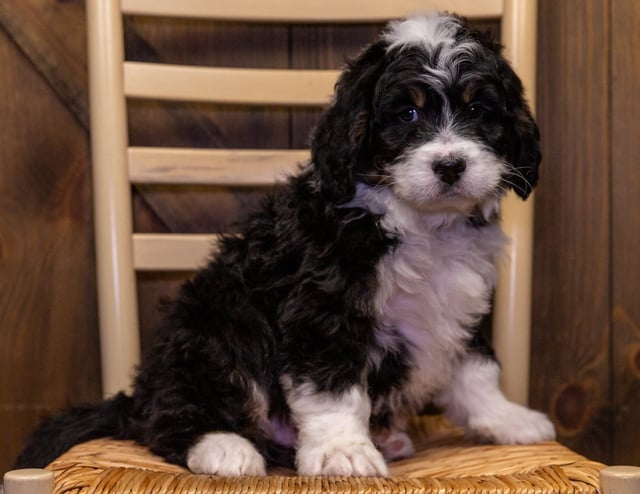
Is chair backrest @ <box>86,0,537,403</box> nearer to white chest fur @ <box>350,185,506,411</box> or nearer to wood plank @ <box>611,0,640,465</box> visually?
white chest fur @ <box>350,185,506,411</box>

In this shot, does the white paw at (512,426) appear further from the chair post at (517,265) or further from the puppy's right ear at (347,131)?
the puppy's right ear at (347,131)

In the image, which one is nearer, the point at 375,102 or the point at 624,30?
the point at 375,102

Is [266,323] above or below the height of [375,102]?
below

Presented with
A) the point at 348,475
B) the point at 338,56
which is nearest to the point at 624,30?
the point at 338,56

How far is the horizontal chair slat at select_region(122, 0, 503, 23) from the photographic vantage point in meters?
2.19

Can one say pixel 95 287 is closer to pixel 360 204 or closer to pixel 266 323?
pixel 266 323

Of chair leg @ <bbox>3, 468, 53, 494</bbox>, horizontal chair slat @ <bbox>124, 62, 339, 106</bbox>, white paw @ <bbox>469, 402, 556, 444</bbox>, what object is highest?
horizontal chair slat @ <bbox>124, 62, 339, 106</bbox>

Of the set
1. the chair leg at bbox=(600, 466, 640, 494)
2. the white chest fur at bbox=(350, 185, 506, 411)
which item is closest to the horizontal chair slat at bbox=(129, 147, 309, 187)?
the white chest fur at bbox=(350, 185, 506, 411)

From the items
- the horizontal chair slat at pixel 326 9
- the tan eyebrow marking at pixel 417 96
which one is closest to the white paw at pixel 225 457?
the tan eyebrow marking at pixel 417 96

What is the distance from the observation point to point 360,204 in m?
→ 1.76

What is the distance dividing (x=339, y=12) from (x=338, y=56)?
0.28 meters

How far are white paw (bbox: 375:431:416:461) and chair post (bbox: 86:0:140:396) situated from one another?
65cm

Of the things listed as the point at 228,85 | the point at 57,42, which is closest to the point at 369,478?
the point at 228,85

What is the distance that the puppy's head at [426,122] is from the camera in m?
1.63
